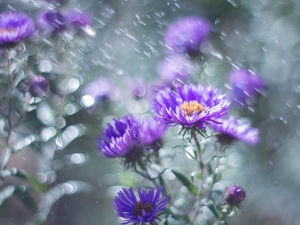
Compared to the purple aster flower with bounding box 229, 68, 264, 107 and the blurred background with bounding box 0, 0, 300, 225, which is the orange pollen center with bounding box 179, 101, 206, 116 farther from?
the blurred background with bounding box 0, 0, 300, 225

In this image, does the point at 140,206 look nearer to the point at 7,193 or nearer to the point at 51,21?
the point at 7,193

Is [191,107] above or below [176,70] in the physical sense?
above

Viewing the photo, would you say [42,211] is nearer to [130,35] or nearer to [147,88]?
[147,88]

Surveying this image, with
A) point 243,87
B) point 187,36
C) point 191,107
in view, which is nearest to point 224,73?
point 187,36

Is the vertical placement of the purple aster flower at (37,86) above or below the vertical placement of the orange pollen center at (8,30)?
below

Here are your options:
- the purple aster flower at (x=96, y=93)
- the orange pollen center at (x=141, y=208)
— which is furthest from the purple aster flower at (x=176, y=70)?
the orange pollen center at (x=141, y=208)

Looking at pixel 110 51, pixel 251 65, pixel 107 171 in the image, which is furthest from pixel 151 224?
pixel 110 51

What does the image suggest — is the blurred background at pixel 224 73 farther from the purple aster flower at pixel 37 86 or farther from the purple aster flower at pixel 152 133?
the purple aster flower at pixel 152 133
